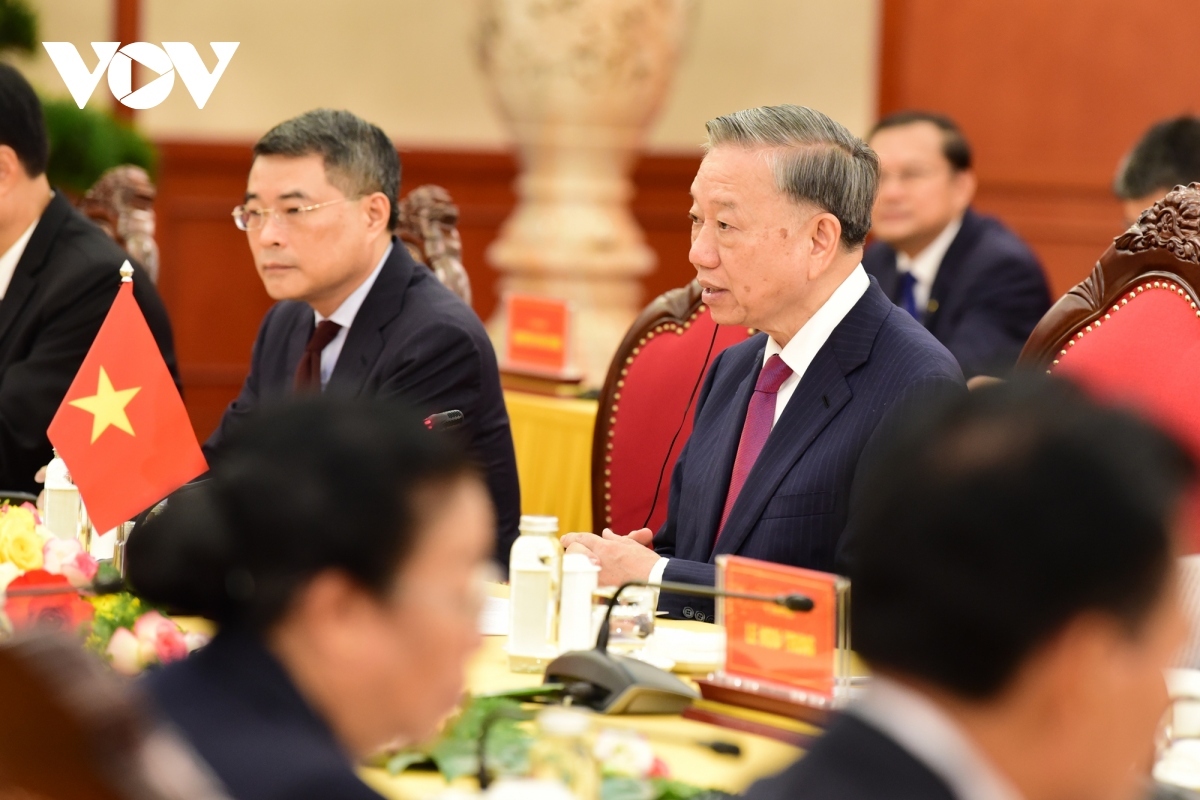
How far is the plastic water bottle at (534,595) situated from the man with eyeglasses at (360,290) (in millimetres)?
970

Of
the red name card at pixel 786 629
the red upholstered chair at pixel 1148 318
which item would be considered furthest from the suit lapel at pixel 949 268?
the red name card at pixel 786 629

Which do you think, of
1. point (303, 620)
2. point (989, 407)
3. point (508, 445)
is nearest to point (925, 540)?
point (989, 407)

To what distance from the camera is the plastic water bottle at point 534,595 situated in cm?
175

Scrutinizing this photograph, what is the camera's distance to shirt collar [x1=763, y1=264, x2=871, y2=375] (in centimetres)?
225

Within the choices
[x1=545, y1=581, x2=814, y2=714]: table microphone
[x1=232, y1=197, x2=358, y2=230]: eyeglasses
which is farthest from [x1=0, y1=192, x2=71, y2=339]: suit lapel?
[x1=545, y1=581, x2=814, y2=714]: table microphone

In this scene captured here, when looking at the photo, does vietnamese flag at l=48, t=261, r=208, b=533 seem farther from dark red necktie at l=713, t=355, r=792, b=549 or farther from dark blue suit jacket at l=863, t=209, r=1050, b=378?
dark blue suit jacket at l=863, t=209, r=1050, b=378

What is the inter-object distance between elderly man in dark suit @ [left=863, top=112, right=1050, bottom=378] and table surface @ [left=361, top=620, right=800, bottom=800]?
9.41 ft

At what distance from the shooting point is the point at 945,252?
4582 millimetres

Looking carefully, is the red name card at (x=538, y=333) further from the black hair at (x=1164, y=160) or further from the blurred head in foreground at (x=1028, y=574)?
the blurred head in foreground at (x=1028, y=574)

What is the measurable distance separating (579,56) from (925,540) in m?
4.67

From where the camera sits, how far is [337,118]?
114 inches

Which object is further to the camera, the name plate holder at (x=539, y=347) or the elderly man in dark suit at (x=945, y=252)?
the elderly man in dark suit at (x=945, y=252)

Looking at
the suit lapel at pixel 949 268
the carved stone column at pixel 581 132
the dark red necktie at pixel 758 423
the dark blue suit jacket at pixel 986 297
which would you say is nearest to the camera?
the dark red necktie at pixel 758 423

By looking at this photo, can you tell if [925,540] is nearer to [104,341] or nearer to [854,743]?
[854,743]
